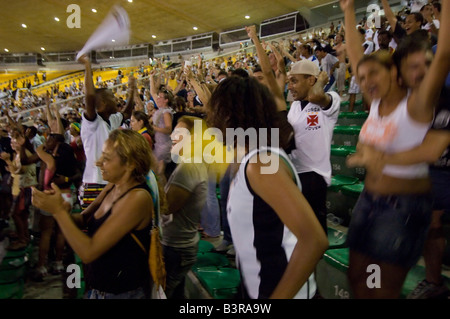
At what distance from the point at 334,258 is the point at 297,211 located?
141 cm

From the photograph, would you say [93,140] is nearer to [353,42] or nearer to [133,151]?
[133,151]

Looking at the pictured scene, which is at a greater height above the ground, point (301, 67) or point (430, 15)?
point (430, 15)

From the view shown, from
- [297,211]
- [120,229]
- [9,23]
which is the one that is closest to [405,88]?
[297,211]

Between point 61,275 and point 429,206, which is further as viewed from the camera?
point 61,275

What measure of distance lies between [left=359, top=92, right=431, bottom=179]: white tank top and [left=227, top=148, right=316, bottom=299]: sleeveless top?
1.83 ft

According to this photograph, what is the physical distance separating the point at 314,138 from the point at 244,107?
155cm

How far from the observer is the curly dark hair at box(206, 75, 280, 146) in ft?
4.18

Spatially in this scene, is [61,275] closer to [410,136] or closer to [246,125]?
[246,125]

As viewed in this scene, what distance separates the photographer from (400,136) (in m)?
1.50

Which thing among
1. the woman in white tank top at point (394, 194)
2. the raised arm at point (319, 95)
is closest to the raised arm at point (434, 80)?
the woman in white tank top at point (394, 194)

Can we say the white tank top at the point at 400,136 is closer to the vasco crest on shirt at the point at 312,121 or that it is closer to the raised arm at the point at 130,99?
the vasco crest on shirt at the point at 312,121

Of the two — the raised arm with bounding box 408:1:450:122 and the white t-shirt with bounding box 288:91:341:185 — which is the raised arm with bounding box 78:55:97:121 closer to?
the white t-shirt with bounding box 288:91:341:185

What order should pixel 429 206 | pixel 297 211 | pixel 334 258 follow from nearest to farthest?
pixel 297 211, pixel 429 206, pixel 334 258

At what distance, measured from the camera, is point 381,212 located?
58.4 inches
